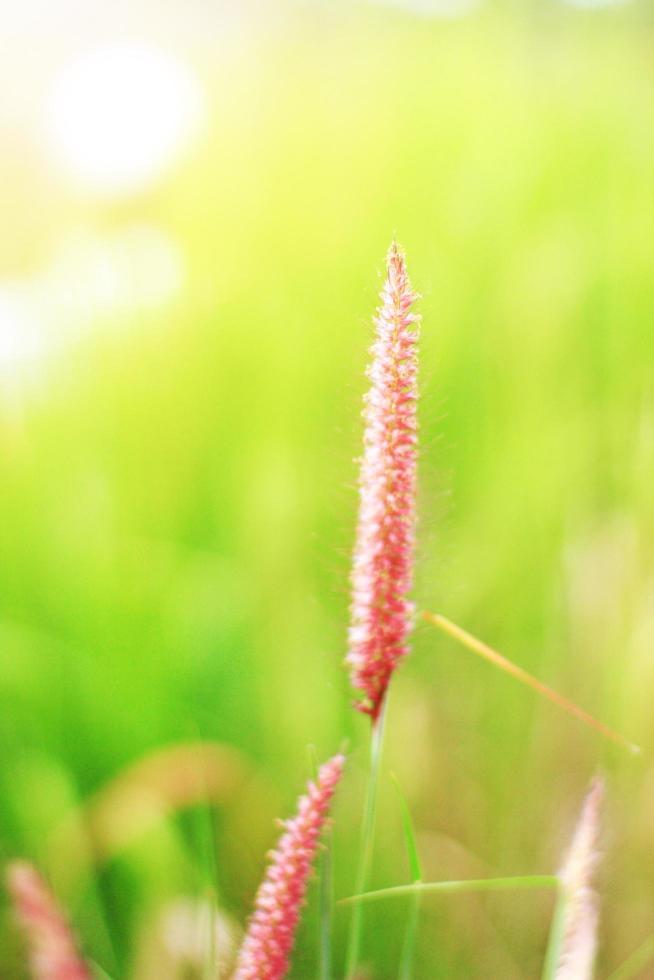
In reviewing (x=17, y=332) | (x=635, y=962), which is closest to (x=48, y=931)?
(x=635, y=962)

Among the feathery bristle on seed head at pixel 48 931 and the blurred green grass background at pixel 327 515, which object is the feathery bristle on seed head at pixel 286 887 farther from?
the blurred green grass background at pixel 327 515

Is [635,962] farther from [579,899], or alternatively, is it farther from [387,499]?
[387,499]

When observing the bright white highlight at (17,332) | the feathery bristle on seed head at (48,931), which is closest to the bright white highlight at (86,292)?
the bright white highlight at (17,332)

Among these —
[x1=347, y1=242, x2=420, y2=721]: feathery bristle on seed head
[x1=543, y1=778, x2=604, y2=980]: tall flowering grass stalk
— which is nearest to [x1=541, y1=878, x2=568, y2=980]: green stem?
[x1=543, y1=778, x2=604, y2=980]: tall flowering grass stalk

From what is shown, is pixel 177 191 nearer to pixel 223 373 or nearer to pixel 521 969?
pixel 223 373

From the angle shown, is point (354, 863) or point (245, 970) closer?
point (245, 970)

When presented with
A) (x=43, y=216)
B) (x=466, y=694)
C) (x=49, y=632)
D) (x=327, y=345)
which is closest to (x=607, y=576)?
(x=466, y=694)
